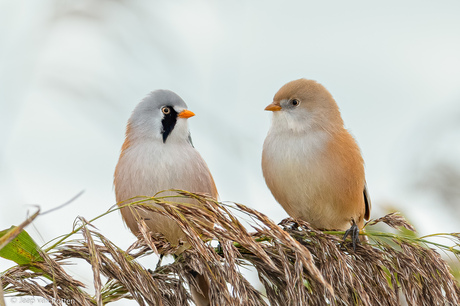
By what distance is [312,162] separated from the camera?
309 centimetres

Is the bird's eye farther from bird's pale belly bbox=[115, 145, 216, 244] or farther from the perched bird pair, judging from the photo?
bird's pale belly bbox=[115, 145, 216, 244]

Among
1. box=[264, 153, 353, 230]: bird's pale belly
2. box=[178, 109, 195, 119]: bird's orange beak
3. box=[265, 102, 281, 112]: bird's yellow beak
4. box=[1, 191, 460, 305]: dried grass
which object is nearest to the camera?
box=[1, 191, 460, 305]: dried grass

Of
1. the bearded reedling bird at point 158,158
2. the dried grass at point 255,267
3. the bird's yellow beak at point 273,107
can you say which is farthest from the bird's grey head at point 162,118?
the dried grass at point 255,267

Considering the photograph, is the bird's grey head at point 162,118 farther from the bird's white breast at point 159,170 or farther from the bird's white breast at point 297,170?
the bird's white breast at point 297,170

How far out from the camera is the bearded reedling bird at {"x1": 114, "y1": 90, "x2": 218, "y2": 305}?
10.6 ft

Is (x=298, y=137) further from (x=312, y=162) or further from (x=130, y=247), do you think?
(x=130, y=247)

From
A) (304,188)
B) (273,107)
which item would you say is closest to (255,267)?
(304,188)

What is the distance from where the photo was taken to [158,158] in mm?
3283

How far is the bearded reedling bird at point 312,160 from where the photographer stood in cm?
308

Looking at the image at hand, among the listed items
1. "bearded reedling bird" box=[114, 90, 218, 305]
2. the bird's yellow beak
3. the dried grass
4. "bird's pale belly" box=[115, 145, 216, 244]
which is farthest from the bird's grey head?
the dried grass

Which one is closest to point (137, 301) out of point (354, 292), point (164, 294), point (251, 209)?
point (164, 294)

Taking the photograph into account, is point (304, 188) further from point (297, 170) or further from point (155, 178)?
point (155, 178)

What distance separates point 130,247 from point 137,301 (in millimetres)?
234

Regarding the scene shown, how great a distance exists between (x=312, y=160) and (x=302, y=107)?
32 cm
